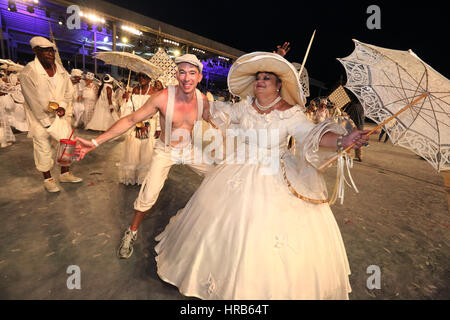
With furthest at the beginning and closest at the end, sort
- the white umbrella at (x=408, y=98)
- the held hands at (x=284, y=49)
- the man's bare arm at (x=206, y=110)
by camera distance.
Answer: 1. the man's bare arm at (x=206, y=110)
2. the held hands at (x=284, y=49)
3. the white umbrella at (x=408, y=98)

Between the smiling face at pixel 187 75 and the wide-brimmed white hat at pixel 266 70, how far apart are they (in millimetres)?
401

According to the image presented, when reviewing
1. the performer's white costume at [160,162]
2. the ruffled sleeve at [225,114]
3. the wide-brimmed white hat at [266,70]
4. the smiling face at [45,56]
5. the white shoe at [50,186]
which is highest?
the smiling face at [45,56]

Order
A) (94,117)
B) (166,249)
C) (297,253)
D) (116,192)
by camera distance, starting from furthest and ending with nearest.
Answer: (94,117) < (116,192) < (166,249) < (297,253)

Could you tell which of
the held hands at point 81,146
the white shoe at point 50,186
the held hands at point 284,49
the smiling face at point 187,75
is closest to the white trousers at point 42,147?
the white shoe at point 50,186

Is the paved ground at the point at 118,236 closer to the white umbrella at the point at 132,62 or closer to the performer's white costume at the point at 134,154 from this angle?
the performer's white costume at the point at 134,154

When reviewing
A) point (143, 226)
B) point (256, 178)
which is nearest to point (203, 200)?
point (256, 178)

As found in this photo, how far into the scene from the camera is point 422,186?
626cm

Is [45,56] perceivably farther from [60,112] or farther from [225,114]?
[225,114]

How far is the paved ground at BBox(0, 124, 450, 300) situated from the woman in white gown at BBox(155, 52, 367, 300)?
0.53m

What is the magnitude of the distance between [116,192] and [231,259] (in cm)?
308

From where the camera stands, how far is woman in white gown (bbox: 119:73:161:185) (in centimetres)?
449

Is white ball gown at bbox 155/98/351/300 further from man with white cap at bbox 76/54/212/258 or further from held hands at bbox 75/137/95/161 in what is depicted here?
held hands at bbox 75/137/95/161

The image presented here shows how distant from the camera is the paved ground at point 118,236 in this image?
7.15ft
